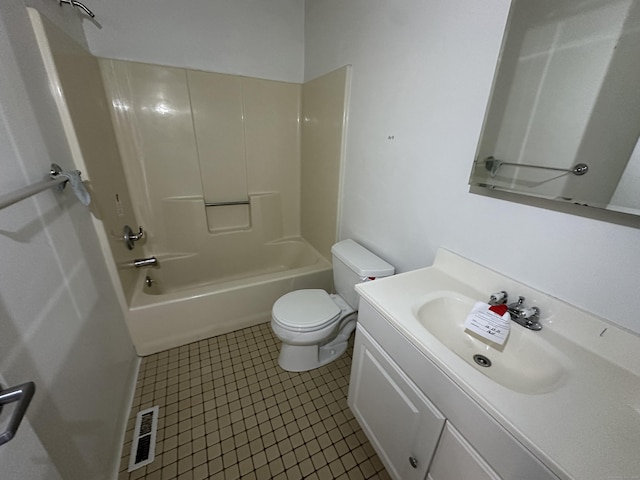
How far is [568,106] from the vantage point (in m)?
0.74

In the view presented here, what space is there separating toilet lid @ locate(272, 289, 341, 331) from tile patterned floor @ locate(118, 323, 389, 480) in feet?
1.35

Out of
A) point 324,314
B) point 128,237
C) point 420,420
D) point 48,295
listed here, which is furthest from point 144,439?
point 420,420

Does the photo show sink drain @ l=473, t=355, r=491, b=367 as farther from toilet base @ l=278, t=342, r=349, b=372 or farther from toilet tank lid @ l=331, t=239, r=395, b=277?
toilet base @ l=278, t=342, r=349, b=372

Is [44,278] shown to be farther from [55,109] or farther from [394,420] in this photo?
[394,420]

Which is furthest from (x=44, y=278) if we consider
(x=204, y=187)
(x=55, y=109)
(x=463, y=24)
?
(x=463, y=24)

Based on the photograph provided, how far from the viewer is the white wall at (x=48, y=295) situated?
661mm

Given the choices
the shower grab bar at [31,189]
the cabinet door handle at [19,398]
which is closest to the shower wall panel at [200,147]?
the shower grab bar at [31,189]

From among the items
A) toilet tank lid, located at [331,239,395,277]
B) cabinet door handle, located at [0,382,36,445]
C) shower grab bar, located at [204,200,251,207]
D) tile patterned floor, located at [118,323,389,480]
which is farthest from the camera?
shower grab bar, located at [204,200,251,207]

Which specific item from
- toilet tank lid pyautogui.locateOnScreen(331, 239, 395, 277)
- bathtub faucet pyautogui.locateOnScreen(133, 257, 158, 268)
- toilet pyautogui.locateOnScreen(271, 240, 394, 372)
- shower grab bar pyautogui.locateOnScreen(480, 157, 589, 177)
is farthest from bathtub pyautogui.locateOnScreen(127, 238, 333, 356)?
shower grab bar pyautogui.locateOnScreen(480, 157, 589, 177)

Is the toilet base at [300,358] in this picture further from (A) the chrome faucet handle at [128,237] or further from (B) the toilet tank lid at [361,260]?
(A) the chrome faucet handle at [128,237]

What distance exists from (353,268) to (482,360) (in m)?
0.70

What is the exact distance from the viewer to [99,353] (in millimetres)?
1102

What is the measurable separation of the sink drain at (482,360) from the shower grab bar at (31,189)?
138 cm

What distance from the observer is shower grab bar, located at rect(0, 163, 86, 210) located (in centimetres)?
62
